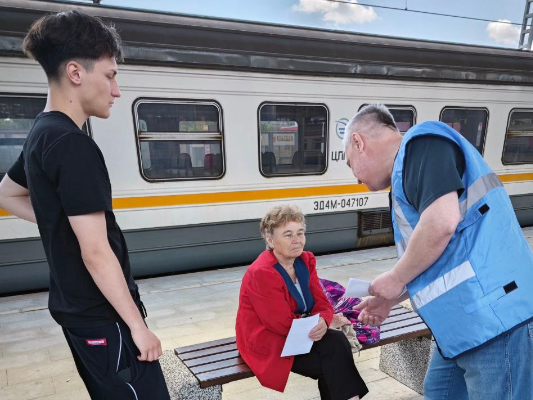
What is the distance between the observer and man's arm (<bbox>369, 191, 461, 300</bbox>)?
120 centimetres

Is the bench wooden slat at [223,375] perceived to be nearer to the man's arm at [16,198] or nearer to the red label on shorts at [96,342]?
the red label on shorts at [96,342]

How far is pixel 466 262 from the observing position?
1268 mm

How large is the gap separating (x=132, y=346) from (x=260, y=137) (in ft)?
12.5

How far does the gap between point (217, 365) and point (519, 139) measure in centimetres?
679

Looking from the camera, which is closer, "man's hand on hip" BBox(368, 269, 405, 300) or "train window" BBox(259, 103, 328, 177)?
"man's hand on hip" BBox(368, 269, 405, 300)

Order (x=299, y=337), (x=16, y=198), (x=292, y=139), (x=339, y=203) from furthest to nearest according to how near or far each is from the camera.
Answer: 1. (x=339, y=203)
2. (x=292, y=139)
3. (x=299, y=337)
4. (x=16, y=198)

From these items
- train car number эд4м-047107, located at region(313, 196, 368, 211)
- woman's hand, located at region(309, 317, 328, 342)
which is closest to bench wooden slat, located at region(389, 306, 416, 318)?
woman's hand, located at region(309, 317, 328, 342)

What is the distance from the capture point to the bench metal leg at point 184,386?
1.97m

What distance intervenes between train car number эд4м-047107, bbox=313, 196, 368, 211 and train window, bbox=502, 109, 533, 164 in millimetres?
2878

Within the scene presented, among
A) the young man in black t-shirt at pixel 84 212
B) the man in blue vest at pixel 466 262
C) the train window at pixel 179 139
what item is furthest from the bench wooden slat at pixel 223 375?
the train window at pixel 179 139

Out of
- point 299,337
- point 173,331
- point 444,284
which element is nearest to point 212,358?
point 299,337

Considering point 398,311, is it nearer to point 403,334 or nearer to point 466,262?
point 403,334

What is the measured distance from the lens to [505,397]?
1.33 metres

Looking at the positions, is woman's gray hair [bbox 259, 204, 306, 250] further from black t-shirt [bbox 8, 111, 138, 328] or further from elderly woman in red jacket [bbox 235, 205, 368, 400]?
black t-shirt [bbox 8, 111, 138, 328]
